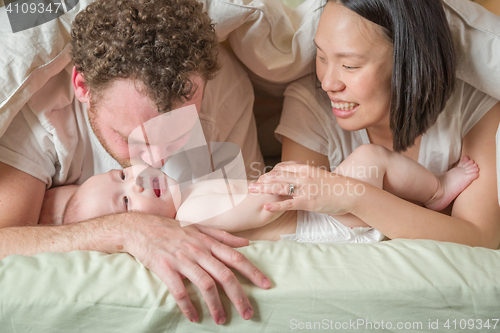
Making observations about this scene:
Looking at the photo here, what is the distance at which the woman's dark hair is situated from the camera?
0.94 metres

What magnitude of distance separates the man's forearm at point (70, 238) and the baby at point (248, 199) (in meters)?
0.10

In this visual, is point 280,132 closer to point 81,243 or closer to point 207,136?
point 207,136

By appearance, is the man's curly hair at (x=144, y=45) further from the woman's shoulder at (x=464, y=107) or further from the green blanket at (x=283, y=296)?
the woman's shoulder at (x=464, y=107)

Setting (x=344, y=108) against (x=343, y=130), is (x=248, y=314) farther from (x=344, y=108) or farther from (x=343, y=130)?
(x=343, y=130)

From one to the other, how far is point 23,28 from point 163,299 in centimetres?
80

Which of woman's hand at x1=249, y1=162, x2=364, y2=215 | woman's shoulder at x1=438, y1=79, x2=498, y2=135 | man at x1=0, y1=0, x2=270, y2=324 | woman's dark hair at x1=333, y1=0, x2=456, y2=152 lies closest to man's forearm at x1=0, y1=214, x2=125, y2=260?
man at x1=0, y1=0, x2=270, y2=324

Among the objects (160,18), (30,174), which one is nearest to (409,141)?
(160,18)

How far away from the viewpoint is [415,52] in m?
0.95

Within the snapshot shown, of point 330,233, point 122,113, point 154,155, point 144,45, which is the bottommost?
point 330,233

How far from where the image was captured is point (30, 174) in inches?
39.9

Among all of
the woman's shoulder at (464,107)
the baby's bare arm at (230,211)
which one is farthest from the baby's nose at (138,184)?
the woman's shoulder at (464,107)

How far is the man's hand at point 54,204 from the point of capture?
106 cm

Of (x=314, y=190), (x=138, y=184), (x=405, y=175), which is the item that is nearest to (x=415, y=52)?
(x=405, y=175)

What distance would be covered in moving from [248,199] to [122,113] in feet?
1.24
